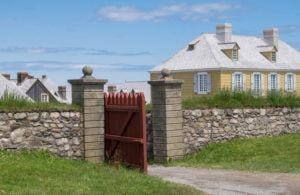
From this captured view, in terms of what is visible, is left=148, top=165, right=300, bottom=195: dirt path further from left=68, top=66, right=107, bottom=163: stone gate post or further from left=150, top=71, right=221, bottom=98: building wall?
left=150, top=71, right=221, bottom=98: building wall

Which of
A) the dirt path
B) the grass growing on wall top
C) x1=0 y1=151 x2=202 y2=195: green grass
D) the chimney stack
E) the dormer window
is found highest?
the dormer window

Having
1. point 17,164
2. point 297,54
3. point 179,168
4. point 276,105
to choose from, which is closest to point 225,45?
point 297,54

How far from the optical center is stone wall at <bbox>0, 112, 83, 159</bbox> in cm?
1541

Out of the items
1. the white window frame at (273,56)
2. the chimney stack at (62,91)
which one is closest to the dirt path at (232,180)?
the white window frame at (273,56)

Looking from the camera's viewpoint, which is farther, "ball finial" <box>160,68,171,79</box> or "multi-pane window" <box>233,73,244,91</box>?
"multi-pane window" <box>233,73,244,91</box>

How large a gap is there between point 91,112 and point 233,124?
19.2 ft

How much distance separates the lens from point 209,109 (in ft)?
65.3

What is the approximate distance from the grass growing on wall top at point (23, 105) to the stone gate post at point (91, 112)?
1.06 feet

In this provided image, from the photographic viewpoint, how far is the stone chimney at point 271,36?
60250mm

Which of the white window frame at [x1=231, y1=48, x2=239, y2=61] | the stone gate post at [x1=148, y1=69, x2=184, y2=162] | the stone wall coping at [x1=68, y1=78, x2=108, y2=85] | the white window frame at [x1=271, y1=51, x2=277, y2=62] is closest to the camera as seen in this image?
the stone wall coping at [x1=68, y1=78, x2=108, y2=85]

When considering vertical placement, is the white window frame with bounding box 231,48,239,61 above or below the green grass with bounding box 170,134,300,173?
above

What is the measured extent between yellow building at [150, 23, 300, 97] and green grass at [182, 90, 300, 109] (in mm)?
28080

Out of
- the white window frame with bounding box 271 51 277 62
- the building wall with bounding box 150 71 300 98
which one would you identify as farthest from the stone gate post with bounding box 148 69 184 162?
the white window frame with bounding box 271 51 277 62

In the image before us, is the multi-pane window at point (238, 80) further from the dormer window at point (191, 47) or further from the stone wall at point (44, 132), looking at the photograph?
the stone wall at point (44, 132)
